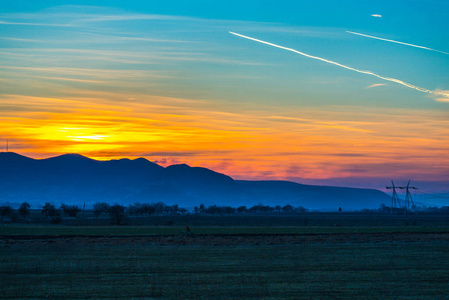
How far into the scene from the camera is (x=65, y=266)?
97.0 feet

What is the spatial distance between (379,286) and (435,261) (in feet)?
34.2

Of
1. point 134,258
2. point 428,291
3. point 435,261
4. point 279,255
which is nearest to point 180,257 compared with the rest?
point 134,258

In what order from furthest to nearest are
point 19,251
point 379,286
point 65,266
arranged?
point 19,251
point 65,266
point 379,286

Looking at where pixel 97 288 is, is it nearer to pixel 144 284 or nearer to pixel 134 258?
pixel 144 284

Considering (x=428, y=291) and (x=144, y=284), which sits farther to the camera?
(x=144, y=284)

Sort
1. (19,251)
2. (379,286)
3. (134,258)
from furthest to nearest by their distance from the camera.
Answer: (19,251)
(134,258)
(379,286)

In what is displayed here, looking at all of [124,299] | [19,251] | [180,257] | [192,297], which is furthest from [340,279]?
[19,251]

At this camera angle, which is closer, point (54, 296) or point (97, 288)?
point (54, 296)

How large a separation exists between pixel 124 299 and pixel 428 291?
10.5m

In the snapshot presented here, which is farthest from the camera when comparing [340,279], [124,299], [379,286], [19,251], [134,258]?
[19,251]

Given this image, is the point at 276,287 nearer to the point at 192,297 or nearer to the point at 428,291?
the point at 192,297

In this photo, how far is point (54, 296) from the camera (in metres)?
19.9

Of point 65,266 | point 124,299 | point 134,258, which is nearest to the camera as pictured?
point 124,299

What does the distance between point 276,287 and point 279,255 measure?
14046 mm
